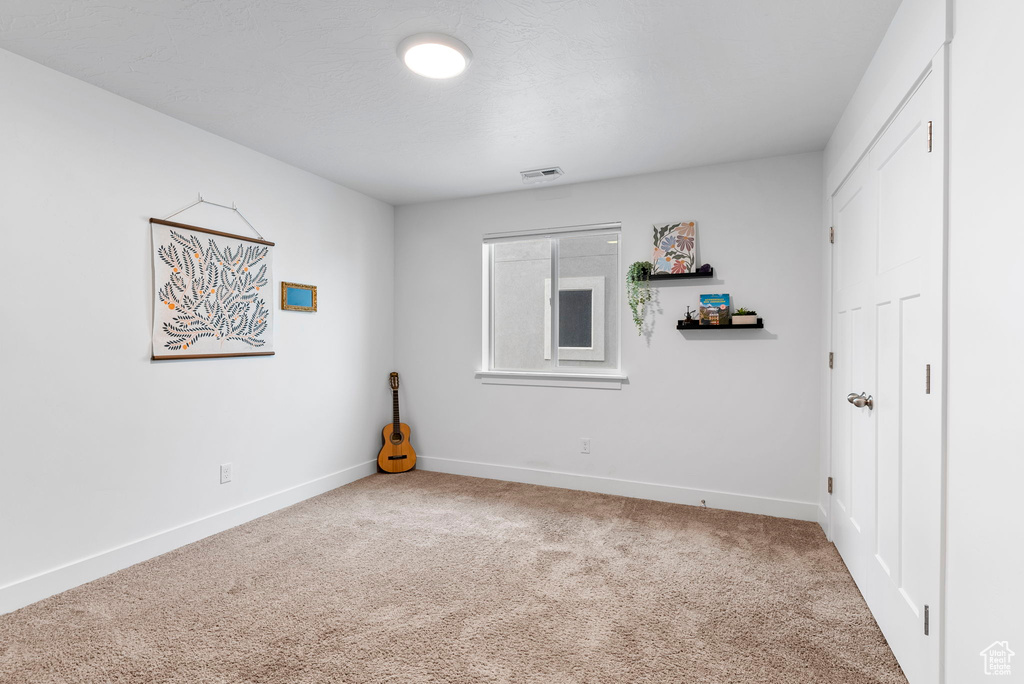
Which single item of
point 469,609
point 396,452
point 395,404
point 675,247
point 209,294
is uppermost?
point 675,247

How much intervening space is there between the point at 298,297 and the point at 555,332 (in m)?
1.94

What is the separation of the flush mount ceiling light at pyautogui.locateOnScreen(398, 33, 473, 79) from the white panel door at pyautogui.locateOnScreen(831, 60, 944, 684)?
1.61 meters

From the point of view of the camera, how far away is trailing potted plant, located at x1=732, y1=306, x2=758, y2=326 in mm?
3318

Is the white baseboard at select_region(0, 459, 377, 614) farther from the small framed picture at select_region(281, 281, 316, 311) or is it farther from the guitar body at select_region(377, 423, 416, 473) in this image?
the small framed picture at select_region(281, 281, 316, 311)

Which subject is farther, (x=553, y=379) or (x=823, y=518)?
(x=553, y=379)

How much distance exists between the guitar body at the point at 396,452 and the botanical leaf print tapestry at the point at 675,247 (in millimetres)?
2474

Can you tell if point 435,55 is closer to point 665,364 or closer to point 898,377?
point 898,377

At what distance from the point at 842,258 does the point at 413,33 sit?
7.72 feet

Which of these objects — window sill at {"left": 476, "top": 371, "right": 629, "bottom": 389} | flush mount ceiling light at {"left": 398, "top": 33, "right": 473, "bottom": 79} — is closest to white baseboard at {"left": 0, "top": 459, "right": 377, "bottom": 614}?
window sill at {"left": 476, "top": 371, "right": 629, "bottom": 389}

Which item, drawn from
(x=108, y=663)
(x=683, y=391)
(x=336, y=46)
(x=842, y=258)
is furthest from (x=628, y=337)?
(x=108, y=663)

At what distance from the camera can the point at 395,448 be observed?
4.36 meters

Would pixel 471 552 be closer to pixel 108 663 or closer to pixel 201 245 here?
pixel 108 663

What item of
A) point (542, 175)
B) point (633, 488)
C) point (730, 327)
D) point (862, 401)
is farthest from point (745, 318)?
point (542, 175)

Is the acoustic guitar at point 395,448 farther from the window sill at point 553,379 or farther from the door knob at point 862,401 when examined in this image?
the door knob at point 862,401
